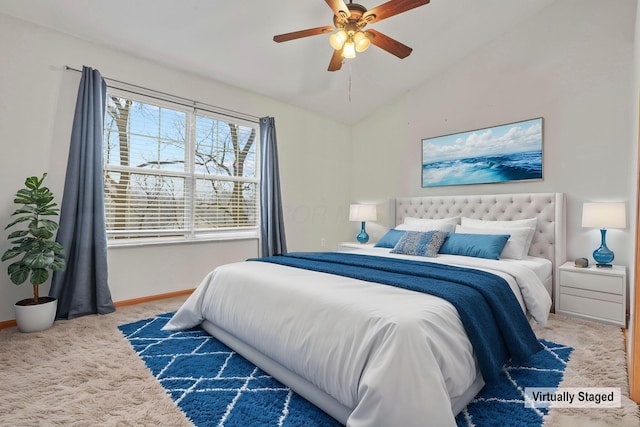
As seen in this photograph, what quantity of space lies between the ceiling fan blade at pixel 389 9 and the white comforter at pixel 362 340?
1837mm

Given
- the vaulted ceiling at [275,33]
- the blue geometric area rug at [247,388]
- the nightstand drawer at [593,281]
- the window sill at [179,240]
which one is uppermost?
the vaulted ceiling at [275,33]

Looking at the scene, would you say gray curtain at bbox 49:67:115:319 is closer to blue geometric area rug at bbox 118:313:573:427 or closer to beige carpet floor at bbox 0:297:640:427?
beige carpet floor at bbox 0:297:640:427

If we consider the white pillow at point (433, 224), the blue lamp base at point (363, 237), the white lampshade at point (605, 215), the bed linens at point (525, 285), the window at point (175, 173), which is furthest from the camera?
the blue lamp base at point (363, 237)

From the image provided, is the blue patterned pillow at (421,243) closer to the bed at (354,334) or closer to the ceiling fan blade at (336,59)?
the bed at (354,334)

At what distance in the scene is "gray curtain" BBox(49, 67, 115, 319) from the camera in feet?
9.25

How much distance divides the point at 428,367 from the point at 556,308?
2.53 meters

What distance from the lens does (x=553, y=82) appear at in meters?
3.31

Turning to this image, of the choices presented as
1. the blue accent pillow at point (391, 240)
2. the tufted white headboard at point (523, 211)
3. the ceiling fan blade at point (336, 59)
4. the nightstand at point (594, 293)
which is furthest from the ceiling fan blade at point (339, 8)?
the nightstand at point (594, 293)

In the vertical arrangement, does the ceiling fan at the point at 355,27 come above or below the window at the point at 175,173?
above

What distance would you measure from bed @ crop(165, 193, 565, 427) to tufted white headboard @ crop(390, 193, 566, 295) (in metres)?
0.66

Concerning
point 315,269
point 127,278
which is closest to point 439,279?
point 315,269

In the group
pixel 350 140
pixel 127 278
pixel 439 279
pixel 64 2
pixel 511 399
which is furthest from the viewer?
pixel 350 140

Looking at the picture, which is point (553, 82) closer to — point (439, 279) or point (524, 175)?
point (524, 175)

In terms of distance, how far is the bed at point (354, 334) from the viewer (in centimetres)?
124
